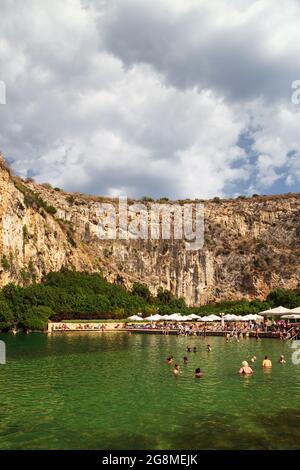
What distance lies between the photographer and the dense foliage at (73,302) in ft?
215

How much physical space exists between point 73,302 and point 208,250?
174 feet

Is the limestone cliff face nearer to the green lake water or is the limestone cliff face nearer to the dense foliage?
the dense foliage

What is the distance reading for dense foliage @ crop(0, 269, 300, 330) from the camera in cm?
6556

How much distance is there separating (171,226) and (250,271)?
1002 inches

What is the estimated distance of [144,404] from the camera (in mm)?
18797

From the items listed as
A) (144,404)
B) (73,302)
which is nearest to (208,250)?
(73,302)

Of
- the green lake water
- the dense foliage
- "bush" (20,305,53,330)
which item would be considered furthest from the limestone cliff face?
the green lake water

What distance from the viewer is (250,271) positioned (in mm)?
113062

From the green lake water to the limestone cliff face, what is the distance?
7007 centimetres

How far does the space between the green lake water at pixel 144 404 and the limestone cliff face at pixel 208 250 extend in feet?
230

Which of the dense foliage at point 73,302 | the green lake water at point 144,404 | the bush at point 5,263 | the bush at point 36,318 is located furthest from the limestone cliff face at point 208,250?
the green lake water at point 144,404

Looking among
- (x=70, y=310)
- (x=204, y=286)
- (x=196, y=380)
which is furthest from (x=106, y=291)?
(x=196, y=380)
